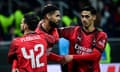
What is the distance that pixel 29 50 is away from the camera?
7645mm

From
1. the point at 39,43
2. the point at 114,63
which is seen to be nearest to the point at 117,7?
the point at 114,63

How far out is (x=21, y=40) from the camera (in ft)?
25.2

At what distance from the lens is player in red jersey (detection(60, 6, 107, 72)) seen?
27.9 ft

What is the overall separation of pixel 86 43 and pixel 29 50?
123cm

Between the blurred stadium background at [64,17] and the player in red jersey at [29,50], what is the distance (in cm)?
433

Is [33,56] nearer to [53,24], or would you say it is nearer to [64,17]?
[53,24]

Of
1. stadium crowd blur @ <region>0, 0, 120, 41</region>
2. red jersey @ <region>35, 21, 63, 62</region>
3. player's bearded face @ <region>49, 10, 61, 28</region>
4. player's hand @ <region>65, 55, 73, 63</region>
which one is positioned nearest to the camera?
red jersey @ <region>35, 21, 63, 62</region>

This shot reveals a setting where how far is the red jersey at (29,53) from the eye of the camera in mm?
7613

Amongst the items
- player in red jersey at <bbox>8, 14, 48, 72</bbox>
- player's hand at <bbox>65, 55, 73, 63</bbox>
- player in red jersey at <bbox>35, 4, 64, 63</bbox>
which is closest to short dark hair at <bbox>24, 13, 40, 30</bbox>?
player in red jersey at <bbox>8, 14, 48, 72</bbox>

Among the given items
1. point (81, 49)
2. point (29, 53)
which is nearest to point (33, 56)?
point (29, 53)

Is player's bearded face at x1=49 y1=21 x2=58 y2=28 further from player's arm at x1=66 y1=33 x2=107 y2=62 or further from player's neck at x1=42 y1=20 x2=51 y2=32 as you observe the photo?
player's arm at x1=66 y1=33 x2=107 y2=62

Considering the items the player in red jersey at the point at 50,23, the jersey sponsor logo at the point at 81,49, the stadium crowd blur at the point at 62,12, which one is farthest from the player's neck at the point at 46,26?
the stadium crowd blur at the point at 62,12

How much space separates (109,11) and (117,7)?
0.77 feet

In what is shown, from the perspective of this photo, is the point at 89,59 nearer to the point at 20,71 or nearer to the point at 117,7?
the point at 20,71
